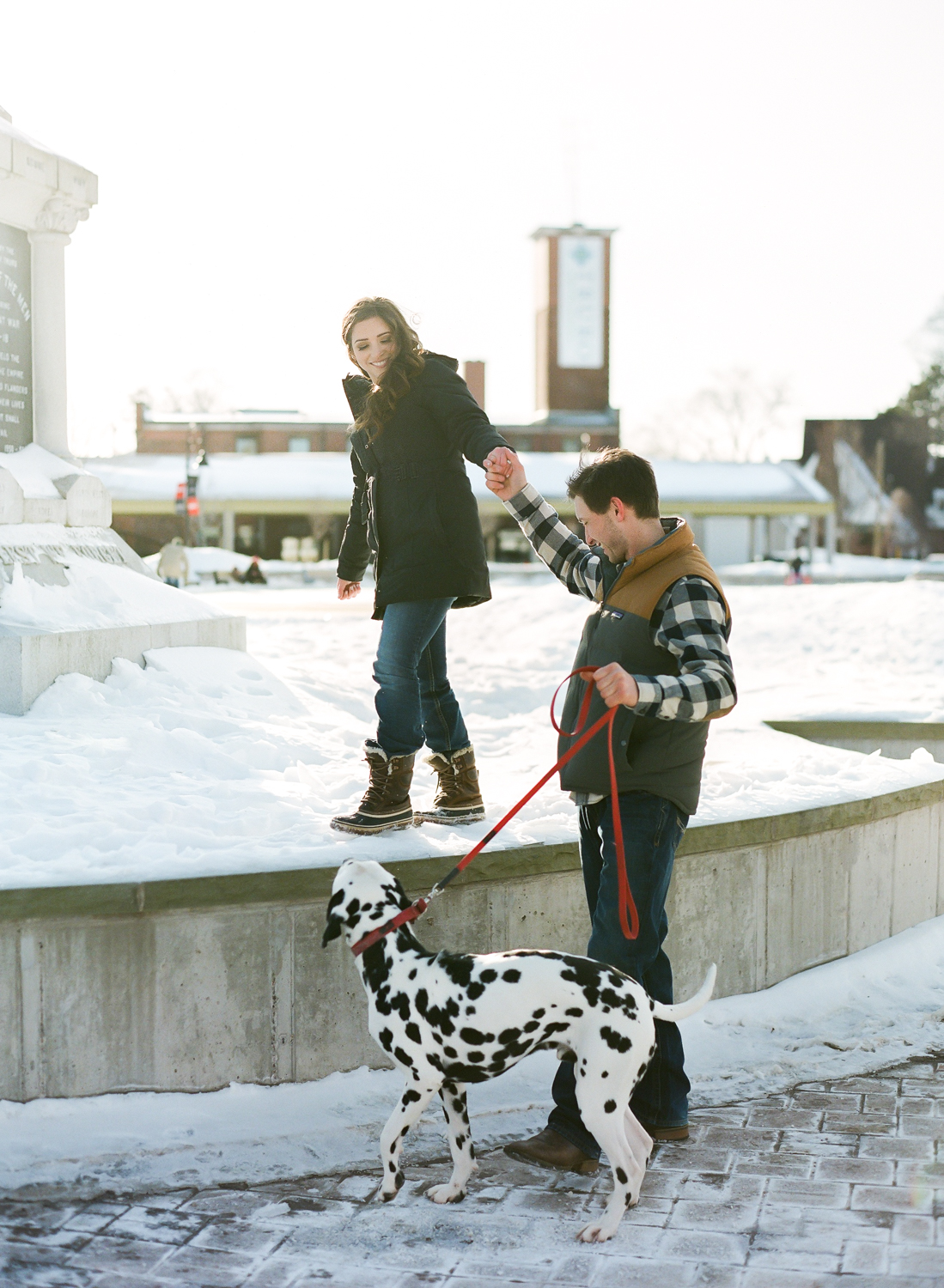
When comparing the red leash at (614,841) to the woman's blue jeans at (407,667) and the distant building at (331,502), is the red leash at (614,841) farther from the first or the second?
the distant building at (331,502)

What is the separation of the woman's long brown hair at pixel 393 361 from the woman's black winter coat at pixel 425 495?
1.6 inches

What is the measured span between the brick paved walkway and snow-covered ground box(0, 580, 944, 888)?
3.46 feet

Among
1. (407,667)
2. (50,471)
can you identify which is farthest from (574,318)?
(407,667)

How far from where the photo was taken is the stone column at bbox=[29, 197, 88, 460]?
7.61 meters

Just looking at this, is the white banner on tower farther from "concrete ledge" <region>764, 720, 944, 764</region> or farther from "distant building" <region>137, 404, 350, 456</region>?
"concrete ledge" <region>764, 720, 944, 764</region>

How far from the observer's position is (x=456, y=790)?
4879 millimetres

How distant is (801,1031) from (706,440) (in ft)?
256

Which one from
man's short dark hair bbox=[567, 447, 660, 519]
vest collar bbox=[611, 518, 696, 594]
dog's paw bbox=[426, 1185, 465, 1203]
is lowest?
dog's paw bbox=[426, 1185, 465, 1203]

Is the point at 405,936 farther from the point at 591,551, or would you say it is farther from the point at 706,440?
the point at 706,440

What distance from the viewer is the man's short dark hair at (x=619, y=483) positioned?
3.56 meters

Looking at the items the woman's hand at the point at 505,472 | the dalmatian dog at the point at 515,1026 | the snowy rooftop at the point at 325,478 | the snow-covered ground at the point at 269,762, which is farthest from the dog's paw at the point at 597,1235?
the snowy rooftop at the point at 325,478

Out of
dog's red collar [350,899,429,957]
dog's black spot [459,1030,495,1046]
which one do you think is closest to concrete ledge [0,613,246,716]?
dog's red collar [350,899,429,957]

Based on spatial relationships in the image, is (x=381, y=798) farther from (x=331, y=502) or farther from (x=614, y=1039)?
(x=331, y=502)

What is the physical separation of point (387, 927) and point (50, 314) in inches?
228
